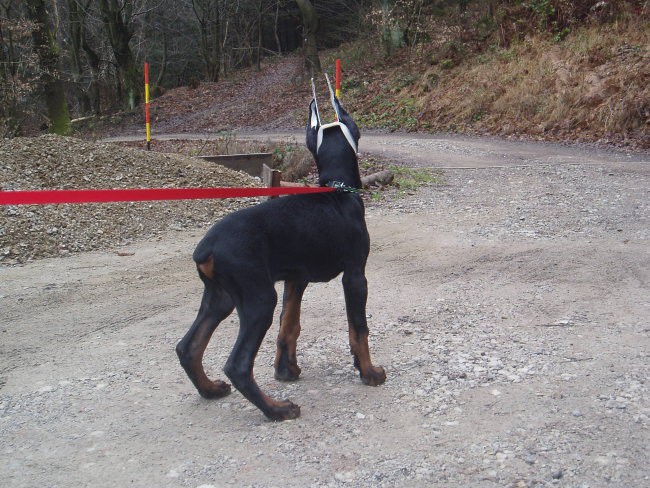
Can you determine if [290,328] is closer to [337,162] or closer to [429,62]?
[337,162]

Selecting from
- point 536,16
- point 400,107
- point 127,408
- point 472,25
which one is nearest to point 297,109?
point 400,107

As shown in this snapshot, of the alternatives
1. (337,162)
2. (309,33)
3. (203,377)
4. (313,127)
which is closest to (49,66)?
(309,33)

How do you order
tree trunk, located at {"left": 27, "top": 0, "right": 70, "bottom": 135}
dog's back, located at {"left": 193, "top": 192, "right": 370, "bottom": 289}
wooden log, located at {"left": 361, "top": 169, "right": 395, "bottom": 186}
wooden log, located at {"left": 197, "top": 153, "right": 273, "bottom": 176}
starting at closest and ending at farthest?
1. dog's back, located at {"left": 193, "top": 192, "right": 370, "bottom": 289}
2. wooden log, located at {"left": 361, "top": 169, "right": 395, "bottom": 186}
3. wooden log, located at {"left": 197, "top": 153, "right": 273, "bottom": 176}
4. tree trunk, located at {"left": 27, "top": 0, "right": 70, "bottom": 135}

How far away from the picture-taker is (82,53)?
34.6 meters

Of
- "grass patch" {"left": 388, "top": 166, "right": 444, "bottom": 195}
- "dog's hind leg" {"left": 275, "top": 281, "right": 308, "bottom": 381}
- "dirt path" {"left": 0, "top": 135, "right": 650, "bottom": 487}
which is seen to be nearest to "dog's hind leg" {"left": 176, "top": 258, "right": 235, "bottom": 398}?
"dirt path" {"left": 0, "top": 135, "right": 650, "bottom": 487}

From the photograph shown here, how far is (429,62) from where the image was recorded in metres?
22.8

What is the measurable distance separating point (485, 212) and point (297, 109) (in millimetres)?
16113

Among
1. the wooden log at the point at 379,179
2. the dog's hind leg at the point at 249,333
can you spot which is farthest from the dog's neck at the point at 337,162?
the wooden log at the point at 379,179

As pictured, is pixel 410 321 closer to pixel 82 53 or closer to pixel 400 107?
pixel 400 107

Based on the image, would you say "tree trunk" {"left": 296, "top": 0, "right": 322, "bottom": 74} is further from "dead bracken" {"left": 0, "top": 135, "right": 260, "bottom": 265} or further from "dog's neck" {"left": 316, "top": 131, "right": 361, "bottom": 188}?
"dog's neck" {"left": 316, "top": 131, "right": 361, "bottom": 188}

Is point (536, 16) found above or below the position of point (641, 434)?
above

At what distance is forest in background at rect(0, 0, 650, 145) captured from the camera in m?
16.6

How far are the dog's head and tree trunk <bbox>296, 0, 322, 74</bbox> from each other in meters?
21.7

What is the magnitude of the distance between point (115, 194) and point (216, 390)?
4.88ft
